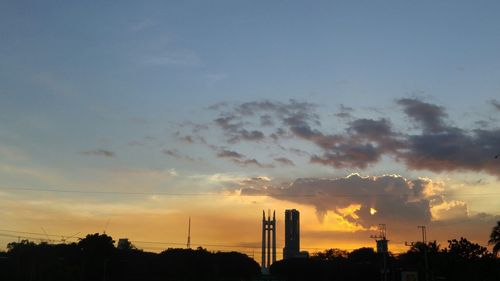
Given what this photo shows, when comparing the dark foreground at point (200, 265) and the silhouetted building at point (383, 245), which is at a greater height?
the silhouetted building at point (383, 245)

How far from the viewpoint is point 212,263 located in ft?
539

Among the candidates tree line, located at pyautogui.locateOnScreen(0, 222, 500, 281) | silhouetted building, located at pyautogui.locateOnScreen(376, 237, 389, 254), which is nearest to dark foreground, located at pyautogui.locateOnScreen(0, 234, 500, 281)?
tree line, located at pyautogui.locateOnScreen(0, 222, 500, 281)

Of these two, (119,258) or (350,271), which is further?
(350,271)

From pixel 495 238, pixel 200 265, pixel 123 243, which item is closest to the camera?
pixel 495 238

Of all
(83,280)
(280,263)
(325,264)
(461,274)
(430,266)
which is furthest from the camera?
(280,263)

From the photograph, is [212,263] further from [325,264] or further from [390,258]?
[390,258]

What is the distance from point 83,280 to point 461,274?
8250 centimetres

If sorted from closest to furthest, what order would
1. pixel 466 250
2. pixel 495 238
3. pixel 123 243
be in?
pixel 495 238, pixel 466 250, pixel 123 243

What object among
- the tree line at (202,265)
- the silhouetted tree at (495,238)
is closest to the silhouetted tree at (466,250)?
the tree line at (202,265)

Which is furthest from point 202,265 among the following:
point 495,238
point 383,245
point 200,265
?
point 495,238

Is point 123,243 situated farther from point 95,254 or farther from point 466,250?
point 466,250

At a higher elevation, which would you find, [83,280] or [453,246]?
[453,246]

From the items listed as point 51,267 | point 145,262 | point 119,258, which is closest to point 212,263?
point 145,262

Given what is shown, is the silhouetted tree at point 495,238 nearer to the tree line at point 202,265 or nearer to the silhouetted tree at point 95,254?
the tree line at point 202,265
